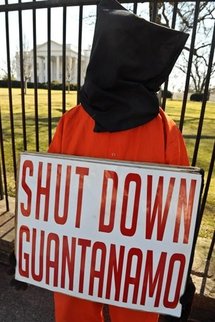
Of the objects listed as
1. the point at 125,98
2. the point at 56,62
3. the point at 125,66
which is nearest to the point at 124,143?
the point at 125,98

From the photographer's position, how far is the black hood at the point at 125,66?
1.32m

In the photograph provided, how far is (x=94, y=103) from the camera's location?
1.47 m

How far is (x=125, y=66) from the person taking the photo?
1.35m

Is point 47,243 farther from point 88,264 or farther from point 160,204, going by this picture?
point 160,204

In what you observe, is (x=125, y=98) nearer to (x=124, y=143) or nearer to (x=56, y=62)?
(x=124, y=143)

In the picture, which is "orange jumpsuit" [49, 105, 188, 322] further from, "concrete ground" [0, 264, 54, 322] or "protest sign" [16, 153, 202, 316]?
"concrete ground" [0, 264, 54, 322]

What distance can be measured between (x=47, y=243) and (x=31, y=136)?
18.1 feet

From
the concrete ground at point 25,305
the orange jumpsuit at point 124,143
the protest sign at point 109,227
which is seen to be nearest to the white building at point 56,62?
the orange jumpsuit at point 124,143

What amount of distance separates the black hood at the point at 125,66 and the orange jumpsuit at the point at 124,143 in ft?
0.21

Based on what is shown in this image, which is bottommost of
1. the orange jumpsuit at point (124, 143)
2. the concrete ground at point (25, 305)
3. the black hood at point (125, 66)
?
the concrete ground at point (25, 305)

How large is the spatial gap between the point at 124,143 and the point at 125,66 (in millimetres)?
351

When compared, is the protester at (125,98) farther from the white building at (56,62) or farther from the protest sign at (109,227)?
the white building at (56,62)

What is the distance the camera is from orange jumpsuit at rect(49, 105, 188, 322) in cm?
147

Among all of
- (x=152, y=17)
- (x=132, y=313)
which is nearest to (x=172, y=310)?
(x=132, y=313)
